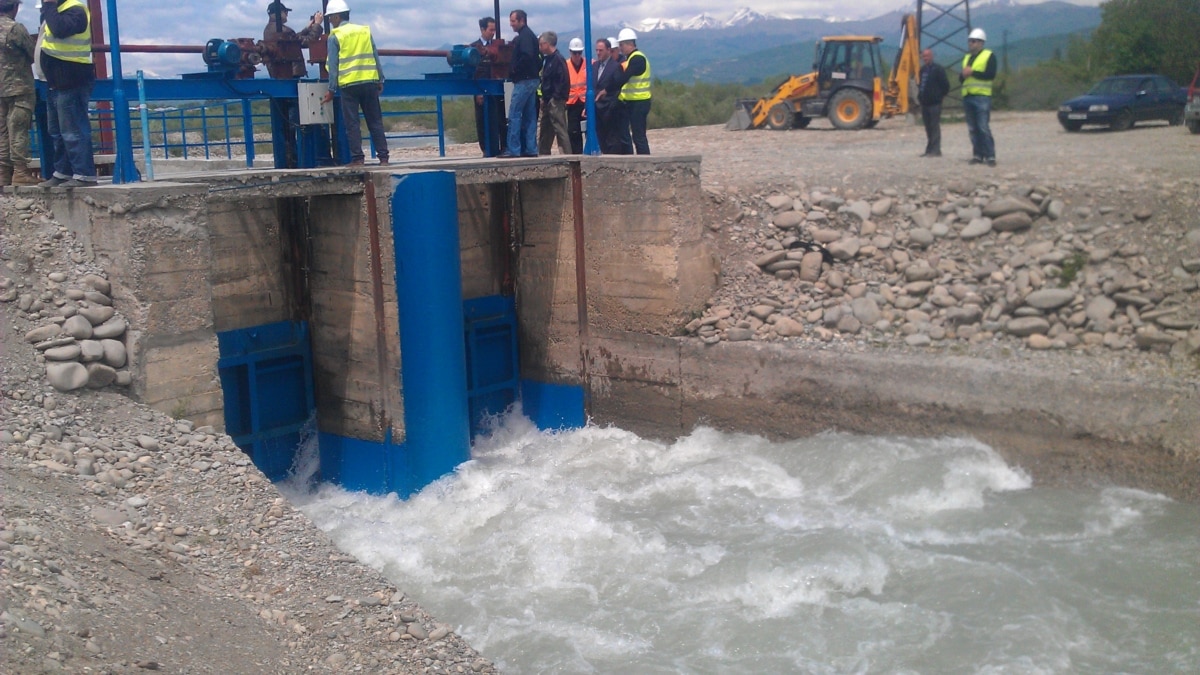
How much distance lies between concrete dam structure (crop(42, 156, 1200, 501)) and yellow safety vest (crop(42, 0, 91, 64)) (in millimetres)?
1080

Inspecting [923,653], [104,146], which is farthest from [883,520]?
[104,146]

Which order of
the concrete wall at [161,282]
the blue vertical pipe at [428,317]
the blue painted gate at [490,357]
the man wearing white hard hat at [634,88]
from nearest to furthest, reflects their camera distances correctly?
the concrete wall at [161,282], the blue vertical pipe at [428,317], the blue painted gate at [490,357], the man wearing white hard hat at [634,88]

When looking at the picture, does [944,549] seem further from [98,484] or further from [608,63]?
[608,63]

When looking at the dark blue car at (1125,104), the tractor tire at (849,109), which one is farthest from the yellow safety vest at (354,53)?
the tractor tire at (849,109)

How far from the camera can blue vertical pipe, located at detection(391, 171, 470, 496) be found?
938 centimetres

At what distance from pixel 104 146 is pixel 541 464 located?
7854 millimetres

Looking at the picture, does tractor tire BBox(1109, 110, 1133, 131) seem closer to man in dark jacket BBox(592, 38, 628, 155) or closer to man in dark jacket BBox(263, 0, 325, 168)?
man in dark jacket BBox(592, 38, 628, 155)

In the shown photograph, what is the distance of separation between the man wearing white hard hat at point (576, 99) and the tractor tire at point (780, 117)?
34.7 ft

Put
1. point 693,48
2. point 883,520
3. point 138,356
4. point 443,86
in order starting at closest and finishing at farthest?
1. point 138,356
2. point 883,520
3. point 443,86
4. point 693,48

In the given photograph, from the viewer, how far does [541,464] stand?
1030 centimetres

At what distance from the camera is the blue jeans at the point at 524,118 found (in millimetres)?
11086

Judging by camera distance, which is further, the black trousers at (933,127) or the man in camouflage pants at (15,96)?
the black trousers at (933,127)

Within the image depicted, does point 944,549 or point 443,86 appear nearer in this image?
point 944,549

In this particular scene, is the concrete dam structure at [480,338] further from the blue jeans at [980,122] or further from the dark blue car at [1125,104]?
the dark blue car at [1125,104]
